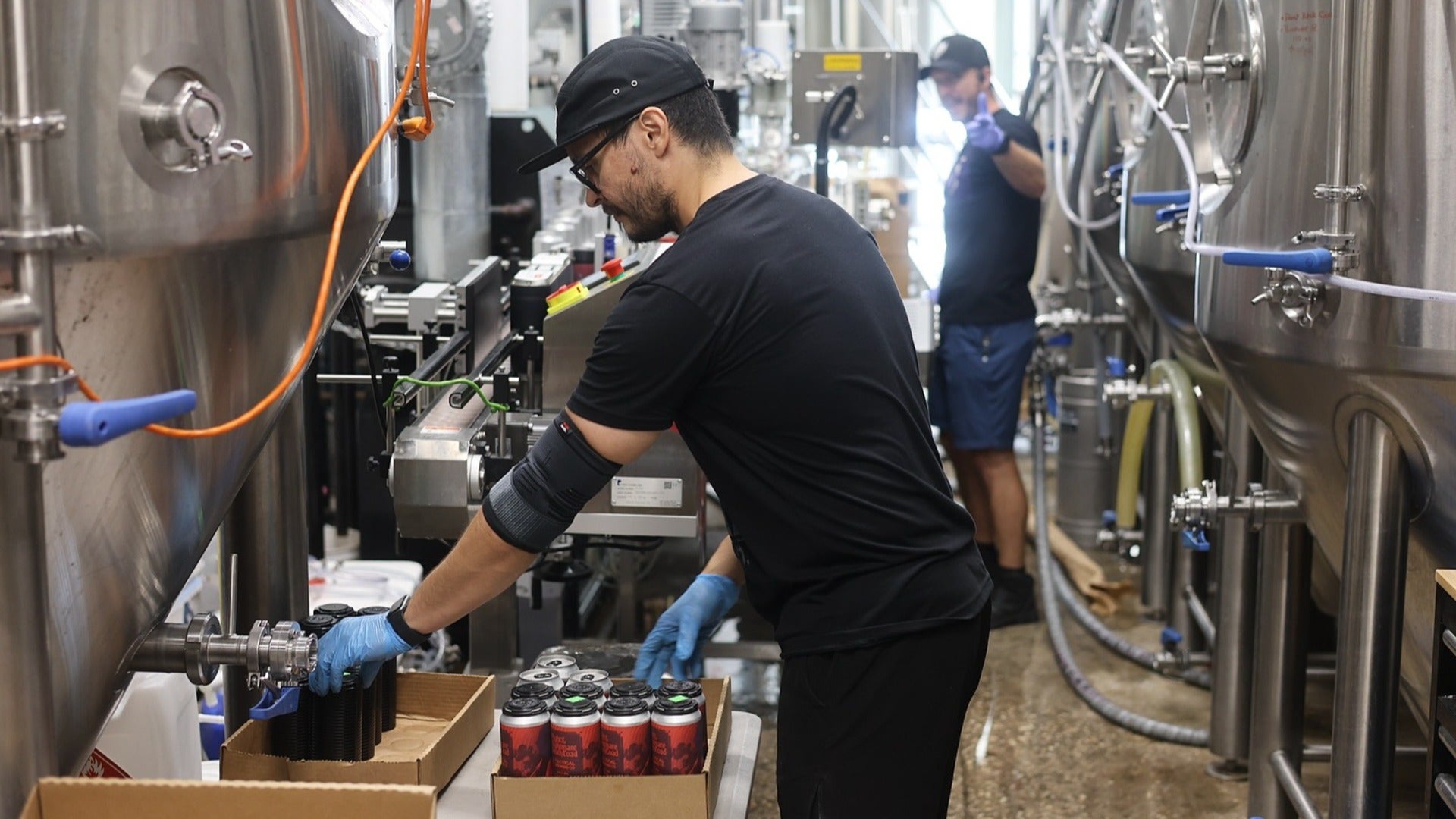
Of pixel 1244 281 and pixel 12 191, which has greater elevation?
pixel 12 191

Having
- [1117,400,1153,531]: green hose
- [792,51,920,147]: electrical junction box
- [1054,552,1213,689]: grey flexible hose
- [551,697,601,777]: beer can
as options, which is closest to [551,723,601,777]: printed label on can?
[551,697,601,777]: beer can

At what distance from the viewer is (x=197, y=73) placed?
118 cm

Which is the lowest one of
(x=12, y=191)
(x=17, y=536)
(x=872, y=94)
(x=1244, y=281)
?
(x=17, y=536)

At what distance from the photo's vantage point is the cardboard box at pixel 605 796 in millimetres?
1541

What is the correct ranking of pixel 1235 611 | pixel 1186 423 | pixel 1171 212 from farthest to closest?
1. pixel 1186 423
2. pixel 1235 611
3. pixel 1171 212

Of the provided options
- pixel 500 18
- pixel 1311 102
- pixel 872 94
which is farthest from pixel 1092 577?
pixel 1311 102

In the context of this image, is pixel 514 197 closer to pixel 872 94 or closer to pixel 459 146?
pixel 459 146

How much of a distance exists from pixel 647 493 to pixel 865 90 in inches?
63.1

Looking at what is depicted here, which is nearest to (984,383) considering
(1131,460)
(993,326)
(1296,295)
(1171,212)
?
(993,326)

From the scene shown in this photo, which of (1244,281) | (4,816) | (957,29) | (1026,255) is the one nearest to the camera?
(4,816)

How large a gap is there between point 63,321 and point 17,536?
16 centimetres

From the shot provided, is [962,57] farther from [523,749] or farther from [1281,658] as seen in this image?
[523,749]

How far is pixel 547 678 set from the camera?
175cm

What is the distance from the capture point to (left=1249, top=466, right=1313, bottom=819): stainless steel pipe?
7.74ft
